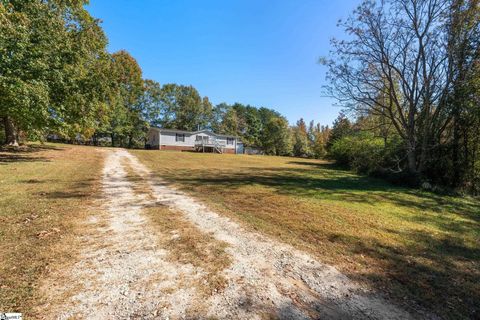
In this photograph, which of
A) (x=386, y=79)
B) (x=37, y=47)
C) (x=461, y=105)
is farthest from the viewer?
(x=386, y=79)

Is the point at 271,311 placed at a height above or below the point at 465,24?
below

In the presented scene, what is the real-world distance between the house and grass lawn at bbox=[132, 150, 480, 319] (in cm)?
3045

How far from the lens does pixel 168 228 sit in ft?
14.8

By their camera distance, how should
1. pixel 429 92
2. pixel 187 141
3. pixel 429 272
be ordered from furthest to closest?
1. pixel 187 141
2. pixel 429 92
3. pixel 429 272

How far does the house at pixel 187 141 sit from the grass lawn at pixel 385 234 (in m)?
30.4

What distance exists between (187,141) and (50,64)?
26.9 metres

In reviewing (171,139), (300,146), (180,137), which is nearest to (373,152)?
(171,139)

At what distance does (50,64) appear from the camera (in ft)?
42.7

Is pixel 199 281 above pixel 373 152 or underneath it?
underneath

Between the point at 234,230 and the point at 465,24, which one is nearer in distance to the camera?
the point at 234,230

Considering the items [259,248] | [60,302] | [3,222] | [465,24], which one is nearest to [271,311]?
[259,248]

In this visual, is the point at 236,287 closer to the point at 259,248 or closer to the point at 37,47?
the point at 259,248

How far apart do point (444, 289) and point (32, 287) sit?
4.85m

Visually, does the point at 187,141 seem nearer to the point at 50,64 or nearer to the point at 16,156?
the point at 16,156
